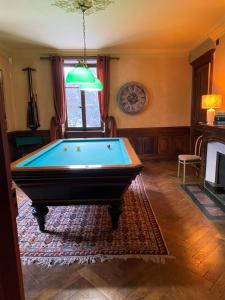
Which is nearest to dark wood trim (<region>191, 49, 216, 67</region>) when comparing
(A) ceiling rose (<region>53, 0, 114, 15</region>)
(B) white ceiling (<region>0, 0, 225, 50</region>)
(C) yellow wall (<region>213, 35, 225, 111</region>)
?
(C) yellow wall (<region>213, 35, 225, 111</region>)

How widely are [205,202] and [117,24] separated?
3310 millimetres

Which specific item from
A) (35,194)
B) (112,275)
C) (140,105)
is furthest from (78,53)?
(112,275)

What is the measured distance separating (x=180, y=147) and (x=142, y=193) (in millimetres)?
2738

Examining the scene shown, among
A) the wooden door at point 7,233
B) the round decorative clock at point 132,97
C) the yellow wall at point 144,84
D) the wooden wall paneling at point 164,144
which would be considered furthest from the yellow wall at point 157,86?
the wooden door at point 7,233

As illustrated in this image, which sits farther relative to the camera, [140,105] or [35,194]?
[140,105]

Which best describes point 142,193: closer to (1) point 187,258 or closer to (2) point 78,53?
(1) point 187,258

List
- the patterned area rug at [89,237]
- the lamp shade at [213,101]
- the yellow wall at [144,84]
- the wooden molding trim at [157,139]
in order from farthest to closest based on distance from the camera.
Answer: the wooden molding trim at [157,139]
the yellow wall at [144,84]
the lamp shade at [213,101]
the patterned area rug at [89,237]

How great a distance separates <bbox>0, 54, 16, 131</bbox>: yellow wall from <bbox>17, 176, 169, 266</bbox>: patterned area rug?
2848 millimetres

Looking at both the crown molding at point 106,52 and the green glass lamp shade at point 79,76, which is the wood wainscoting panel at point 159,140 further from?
the green glass lamp shade at point 79,76

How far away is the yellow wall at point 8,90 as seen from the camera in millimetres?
4758

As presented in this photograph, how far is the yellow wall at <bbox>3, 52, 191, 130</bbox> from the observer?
16.9 ft

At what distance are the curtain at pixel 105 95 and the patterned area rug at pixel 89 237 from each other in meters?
2.73

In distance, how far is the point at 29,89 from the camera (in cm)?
514

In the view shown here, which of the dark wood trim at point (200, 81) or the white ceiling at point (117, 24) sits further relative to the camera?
the dark wood trim at point (200, 81)
